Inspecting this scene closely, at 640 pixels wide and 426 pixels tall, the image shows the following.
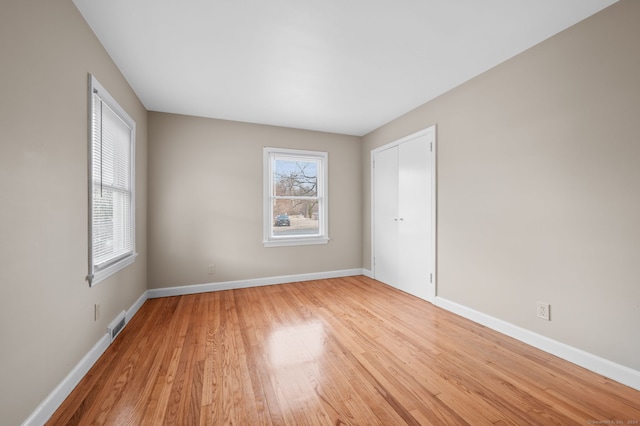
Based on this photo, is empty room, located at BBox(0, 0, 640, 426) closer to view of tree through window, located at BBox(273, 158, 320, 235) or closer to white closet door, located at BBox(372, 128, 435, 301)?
white closet door, located at BBox(372, 128, 435, 301)

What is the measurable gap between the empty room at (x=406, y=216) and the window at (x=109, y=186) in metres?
0.03

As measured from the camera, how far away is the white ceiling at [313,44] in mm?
1841

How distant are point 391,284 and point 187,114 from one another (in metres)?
3.95

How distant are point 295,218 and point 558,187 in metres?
3.32

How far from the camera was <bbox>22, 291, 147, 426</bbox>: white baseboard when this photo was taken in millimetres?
1388

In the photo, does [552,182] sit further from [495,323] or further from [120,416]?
[120,416]

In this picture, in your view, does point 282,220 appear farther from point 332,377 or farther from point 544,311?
point 544,311

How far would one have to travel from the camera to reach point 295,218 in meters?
4.45

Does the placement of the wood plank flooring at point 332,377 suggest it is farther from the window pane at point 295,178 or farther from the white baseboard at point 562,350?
the window pane at point 295,178

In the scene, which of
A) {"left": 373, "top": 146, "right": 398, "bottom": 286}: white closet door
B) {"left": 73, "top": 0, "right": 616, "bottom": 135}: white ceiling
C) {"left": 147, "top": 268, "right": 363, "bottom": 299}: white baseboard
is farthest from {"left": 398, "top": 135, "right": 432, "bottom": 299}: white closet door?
{"left": 147, "top": 268, "right": 363, "bottom": 299}: white baseboard

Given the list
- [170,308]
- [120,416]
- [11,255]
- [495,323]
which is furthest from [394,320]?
[11,255]

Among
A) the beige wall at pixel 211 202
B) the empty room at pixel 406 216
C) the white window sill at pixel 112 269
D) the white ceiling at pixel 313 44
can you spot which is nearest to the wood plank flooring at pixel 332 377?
the empty room at pixel 406 216

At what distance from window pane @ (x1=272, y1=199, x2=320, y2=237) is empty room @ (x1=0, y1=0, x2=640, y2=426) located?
3.62ft

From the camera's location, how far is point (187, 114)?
376 centimetres
